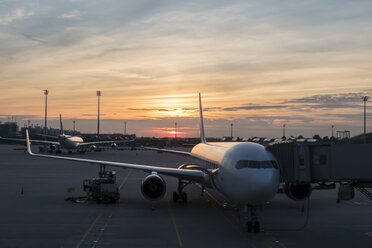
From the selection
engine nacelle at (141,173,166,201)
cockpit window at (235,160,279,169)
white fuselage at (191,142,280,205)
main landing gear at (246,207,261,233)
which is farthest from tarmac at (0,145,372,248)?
cockpit window at (235,160,279,169)

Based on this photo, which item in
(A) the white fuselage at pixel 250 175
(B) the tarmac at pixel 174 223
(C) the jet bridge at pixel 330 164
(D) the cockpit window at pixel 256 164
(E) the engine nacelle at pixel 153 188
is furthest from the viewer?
(E) the engine nacelle at pixel 153 188

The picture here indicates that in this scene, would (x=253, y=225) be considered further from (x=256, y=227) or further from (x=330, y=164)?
(x=330, y=164)

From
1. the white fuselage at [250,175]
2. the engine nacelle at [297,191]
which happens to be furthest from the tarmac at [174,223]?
the white fuselage at [250,175]

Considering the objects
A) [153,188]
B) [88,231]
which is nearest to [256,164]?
[88,231]

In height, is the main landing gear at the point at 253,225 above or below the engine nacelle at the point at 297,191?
below

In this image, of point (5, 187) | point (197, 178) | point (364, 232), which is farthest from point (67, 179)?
point (364, 232)

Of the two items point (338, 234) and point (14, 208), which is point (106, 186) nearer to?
point (14, 208)

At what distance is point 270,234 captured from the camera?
19.7 metres

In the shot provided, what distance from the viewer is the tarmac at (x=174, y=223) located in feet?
59.5

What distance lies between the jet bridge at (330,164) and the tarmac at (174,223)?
8.07 ft

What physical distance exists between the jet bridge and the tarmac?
8.07 ft

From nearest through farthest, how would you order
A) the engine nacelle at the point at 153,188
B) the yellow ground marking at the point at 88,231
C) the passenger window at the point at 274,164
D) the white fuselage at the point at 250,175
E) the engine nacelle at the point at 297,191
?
1. the yellow ground marking at the point at 88,231
2. the white fuselage at the point at 250,175
3. the passenger window at the point at 274,164
4. the engine nacelle at the point at 297,191
5. the engine nacelle at the point at 153,188

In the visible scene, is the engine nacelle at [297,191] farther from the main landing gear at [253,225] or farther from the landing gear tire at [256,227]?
the landing gear tire at [256,227]

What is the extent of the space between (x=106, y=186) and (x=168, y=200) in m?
4.56
